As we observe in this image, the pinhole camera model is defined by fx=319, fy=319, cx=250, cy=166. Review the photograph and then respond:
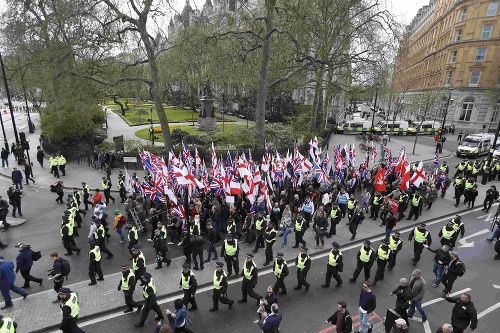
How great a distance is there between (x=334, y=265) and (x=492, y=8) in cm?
5309

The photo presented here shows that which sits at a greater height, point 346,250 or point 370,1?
point 370,1

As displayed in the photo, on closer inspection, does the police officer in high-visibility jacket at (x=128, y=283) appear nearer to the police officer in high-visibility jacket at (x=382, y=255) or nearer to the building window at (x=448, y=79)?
the police officer in high-visibility jacket at (x=382, y=255)

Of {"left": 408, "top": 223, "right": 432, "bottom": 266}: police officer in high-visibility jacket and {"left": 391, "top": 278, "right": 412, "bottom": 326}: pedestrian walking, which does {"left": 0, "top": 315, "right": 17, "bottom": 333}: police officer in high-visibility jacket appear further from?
{"left": 408, "top": 223, "right": 432, "bottom": 266}: police officer in high-visibility jacket

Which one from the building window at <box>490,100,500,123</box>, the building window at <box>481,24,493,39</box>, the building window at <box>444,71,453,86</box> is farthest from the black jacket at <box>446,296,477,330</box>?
the building window at <box>444,71,453,86</box>

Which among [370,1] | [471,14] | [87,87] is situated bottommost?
[87,87]

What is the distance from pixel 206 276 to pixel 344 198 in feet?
23.0

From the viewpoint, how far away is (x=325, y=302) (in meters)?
8.77

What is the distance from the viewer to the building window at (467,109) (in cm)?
4859

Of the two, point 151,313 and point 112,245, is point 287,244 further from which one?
point 112,245

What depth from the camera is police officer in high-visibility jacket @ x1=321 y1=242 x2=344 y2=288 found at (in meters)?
8.93

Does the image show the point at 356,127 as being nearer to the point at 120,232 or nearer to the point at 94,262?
the point at 120,232

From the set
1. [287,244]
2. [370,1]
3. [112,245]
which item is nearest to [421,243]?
[287,244]

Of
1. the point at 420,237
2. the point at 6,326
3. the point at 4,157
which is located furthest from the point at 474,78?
the point at 6,326

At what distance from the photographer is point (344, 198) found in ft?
45.3
